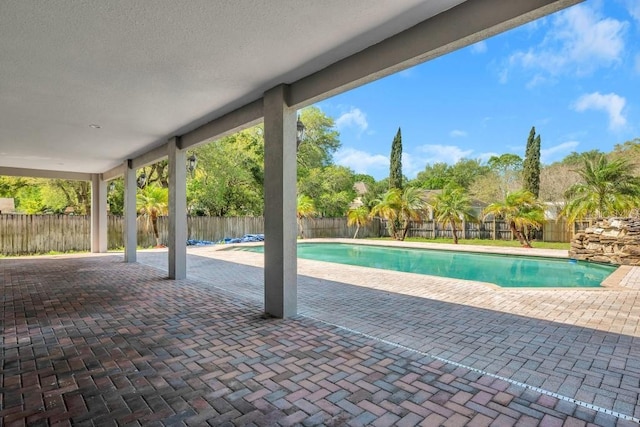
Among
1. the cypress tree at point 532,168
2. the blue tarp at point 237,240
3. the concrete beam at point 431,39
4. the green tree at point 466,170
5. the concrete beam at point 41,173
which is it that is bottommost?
the blue tarp at point 237,240

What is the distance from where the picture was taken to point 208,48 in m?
3.29

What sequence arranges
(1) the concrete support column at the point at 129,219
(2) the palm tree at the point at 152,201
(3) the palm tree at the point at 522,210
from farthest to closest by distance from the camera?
(3) the palm tree at the point at 522,210 → (2) the palm tree at the point at 152,201 → (1) the concrete support column at the point at 129,219

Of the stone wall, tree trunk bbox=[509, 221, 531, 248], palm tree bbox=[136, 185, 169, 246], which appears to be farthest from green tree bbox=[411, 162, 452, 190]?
palm tree bbox=[136, 185, 169, 246]

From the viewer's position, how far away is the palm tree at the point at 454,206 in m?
17.0

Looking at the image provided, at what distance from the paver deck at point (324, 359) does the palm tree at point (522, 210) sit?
10.1 meters

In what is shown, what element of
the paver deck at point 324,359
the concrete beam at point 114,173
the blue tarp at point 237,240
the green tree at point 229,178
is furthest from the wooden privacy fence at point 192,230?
the paver deck at point 324,359

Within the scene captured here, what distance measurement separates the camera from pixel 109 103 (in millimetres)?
4848

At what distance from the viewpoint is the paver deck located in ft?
7.43

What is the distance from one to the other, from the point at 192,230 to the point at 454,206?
489 inches

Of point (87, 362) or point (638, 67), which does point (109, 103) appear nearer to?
point (87, 362)

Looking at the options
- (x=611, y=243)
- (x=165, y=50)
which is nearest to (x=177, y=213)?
(x=165, y=50)

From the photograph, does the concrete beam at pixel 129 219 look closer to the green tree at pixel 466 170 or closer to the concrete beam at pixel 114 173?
the concrete beam at pixel 114 173

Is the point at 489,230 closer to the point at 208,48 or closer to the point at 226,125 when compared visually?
the point at 226,125

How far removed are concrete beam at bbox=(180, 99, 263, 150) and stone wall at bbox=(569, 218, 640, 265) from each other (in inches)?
404
